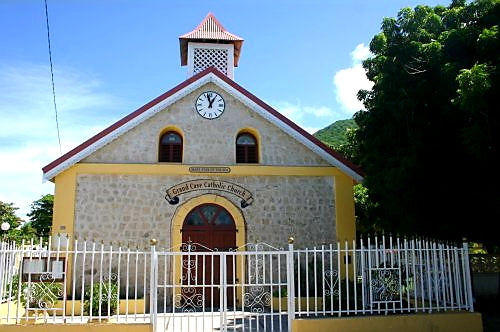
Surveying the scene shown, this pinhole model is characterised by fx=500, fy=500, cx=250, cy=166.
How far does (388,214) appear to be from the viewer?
14.4 m

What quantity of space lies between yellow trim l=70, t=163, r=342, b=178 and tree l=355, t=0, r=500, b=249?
6.62 feet

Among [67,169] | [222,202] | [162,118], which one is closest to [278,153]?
[222,202]

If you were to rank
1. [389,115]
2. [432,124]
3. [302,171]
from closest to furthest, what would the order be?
[432,124], [389,115], [302,171]

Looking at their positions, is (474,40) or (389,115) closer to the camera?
(474,40)

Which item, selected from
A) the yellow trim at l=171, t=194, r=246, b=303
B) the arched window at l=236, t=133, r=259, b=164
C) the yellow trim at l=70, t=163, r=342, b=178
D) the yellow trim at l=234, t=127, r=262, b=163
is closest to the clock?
the yellow trim at l=234, t=127, r=262, b=163

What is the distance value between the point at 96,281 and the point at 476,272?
446 inches

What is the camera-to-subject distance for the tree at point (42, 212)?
121 feet

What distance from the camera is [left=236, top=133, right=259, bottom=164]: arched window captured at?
1527 cm

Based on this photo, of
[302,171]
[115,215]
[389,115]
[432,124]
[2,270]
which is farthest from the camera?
[302,171]

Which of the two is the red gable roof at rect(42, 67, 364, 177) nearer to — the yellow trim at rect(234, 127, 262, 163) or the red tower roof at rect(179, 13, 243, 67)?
the yellow trim at rect(234, 127, 262, 163)

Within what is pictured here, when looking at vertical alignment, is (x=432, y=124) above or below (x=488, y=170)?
above

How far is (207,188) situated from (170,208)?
121 cm

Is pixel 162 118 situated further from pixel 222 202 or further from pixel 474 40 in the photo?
pixel 474 40

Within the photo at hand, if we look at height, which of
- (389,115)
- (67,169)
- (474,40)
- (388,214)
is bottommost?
(388,214)
